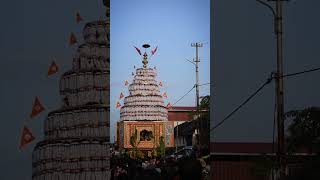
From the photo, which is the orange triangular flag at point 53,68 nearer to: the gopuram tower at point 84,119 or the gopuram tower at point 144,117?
the gopuram tower at point 84,119

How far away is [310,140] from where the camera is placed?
2.62 m

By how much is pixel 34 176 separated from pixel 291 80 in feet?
5.86

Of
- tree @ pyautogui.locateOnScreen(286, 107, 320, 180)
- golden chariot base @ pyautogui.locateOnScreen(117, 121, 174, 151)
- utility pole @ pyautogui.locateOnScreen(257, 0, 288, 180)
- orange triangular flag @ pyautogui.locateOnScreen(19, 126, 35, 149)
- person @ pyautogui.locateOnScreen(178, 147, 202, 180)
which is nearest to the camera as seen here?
orange triangular flag @ pyautogui.locateOnScreen(19, 126, 35, 149)

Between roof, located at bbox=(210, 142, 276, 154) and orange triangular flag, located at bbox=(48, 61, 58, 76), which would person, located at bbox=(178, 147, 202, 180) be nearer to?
roof, located at bbox=(210, 142, 276, 154)

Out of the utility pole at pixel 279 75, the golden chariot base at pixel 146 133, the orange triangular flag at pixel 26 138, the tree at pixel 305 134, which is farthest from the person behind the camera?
the golden chariot base at pixel 146 133

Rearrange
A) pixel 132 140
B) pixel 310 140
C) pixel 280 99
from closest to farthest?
pixel 310 140 < pixel 280 99 < pixel 132 140

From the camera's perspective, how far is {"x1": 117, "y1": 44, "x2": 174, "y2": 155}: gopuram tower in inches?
570

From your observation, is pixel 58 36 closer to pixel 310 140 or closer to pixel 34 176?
pixel 34 176

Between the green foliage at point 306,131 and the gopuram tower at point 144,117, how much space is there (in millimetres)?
11322

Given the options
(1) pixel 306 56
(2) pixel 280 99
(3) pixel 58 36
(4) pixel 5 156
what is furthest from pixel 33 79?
(1) pixel 306 56

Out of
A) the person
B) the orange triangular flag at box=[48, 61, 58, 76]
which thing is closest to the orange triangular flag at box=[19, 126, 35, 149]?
the orange triangular flag at box=[48, 61, 58, 76]

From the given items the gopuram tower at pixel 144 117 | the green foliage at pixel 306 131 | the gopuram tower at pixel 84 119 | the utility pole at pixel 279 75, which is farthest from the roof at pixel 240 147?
the gopuram tower at pixel 144 117

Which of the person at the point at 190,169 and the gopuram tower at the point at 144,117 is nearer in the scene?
the person at the point at 190,169

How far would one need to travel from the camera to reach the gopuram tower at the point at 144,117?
14469 millimetres
